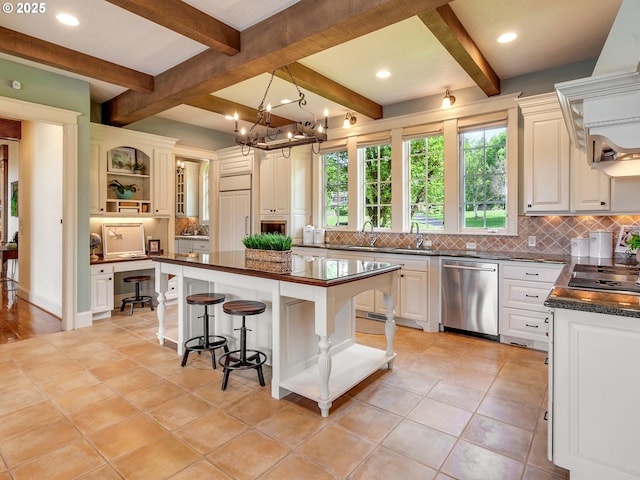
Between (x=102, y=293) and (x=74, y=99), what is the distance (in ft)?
7.74

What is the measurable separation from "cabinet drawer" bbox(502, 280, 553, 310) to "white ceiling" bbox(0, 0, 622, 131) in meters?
2.29

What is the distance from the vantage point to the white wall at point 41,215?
465cm

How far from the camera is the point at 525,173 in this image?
12.4 ft

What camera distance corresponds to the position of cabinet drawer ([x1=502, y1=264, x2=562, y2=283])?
3.43 meters

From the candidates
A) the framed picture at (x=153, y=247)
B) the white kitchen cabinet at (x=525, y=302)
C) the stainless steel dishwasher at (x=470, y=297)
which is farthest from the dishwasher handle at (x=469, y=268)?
the framed picture at (x=153, y=247)

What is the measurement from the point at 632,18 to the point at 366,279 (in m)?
2.02

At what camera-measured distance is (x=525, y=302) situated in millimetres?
3598

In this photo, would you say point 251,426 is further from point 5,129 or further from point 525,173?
point 5,129

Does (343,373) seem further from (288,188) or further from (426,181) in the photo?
(288,188)

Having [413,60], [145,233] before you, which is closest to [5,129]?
[145,233]

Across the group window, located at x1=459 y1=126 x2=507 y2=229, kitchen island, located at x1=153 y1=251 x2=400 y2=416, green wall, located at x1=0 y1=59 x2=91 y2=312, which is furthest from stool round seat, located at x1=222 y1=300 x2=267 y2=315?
window, located at x1=459 y1=126 x2=507 y2=229

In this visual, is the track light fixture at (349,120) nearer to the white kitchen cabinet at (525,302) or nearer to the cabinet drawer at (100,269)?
the white kitchen cabinet at (525,302)

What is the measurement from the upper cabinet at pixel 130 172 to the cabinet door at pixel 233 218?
41.1 inches

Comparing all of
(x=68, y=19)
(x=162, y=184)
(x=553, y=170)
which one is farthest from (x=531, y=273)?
(x=162, y=184)
